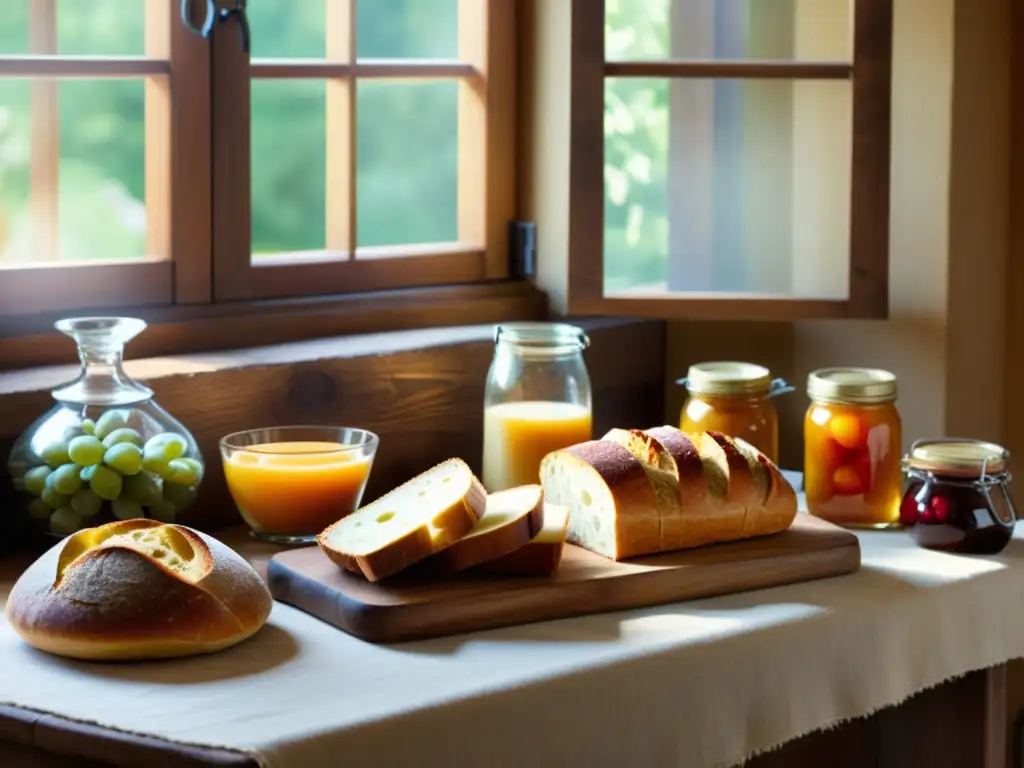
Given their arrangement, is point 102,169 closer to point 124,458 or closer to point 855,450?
point 124,458

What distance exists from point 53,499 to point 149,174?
0.56m

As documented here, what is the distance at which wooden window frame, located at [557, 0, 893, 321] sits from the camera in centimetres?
210

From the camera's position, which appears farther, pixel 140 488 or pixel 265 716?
pixel 140 488

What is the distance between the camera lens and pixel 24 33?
1937 millimetres

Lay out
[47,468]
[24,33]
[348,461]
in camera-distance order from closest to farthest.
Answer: [47,468] < [348,461] < [24,33]

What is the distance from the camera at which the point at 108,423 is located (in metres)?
1.71

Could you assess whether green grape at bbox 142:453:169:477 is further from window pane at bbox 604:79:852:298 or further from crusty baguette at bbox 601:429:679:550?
window pane at bbox 604:79:852:298

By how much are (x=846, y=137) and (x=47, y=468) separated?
1.17m

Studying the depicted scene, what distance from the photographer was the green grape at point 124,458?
65.6 inches

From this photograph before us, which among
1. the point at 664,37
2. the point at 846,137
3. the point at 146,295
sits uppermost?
the point at 664,37

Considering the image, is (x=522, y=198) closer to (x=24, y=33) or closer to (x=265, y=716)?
(x=24, y=33)

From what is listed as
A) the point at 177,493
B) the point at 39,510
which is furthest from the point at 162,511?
the point at 39,510

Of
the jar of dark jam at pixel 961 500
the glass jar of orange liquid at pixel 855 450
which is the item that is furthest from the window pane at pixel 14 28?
the jar of dark jam at pixel 961 500

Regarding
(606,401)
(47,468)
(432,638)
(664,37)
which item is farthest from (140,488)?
(664,37)
